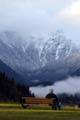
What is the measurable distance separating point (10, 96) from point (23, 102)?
3597 inches

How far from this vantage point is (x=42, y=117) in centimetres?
3900

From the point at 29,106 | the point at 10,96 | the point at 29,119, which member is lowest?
the point at 29,119

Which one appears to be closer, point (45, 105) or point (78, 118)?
point (78, 118)

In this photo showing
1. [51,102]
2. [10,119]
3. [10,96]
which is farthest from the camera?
[10,96]

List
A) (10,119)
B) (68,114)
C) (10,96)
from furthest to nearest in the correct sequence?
(10,96) < (68,114) < (10,119)

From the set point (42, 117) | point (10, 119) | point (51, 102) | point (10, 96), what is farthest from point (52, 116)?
point (10, 96)

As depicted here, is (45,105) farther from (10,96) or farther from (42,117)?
(10,96)

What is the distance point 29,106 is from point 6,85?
95.1 meters

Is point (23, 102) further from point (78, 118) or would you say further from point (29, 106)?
point (78, 118)

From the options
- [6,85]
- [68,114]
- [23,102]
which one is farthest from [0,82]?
[68,114]

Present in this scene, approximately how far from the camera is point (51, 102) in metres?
54.4

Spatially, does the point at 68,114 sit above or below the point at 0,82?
below

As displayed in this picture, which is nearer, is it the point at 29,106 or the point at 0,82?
the point at 29,106

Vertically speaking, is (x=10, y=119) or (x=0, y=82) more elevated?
(x=0, y=82)
